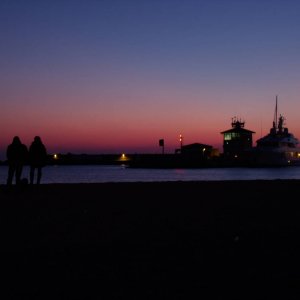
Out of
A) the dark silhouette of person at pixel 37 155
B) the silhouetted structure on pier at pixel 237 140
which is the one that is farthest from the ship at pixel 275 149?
the dark silhouette of person at pixel 37 155

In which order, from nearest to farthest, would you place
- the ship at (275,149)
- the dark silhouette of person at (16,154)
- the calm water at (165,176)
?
the dark silhouette of person at (16,154), the calm water at (165,176), the ship at (275,149)

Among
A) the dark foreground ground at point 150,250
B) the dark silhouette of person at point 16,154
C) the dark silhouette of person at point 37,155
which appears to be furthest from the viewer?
the dark silhouette of person at point 37,155

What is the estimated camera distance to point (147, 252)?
6.54m

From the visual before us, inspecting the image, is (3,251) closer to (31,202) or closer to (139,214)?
(139,214)

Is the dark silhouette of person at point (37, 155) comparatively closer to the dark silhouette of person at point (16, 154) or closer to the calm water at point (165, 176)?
the dark silhouette of person at point (16, 154)

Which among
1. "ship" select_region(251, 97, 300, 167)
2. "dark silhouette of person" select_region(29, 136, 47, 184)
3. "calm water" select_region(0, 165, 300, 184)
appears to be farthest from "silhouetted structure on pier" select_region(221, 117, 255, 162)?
"dark silhouette of person" select_region(29, 136, 47, 184)

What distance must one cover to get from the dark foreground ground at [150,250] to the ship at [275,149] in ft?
343

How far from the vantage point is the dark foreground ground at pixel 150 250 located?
16.2 ft

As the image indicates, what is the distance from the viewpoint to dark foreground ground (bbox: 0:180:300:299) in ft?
16.2

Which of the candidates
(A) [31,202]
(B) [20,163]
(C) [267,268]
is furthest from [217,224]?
(B) [20,163]

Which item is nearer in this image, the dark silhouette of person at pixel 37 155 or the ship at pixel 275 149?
the dark silhouette of person at pixel 37 155

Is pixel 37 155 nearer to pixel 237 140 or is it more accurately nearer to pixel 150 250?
pixel 150 250

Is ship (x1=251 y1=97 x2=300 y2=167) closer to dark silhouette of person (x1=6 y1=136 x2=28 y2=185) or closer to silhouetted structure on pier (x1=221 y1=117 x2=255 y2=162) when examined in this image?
silhouetted structure on pier (x1=221 y1=117 x2=255 y2=162)

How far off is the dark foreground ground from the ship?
4111 inches
